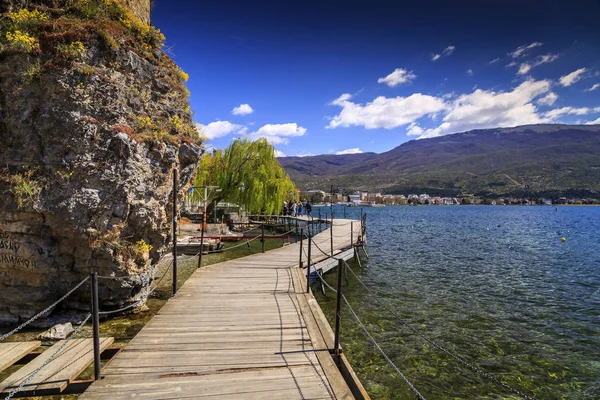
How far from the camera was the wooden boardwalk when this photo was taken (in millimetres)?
4145

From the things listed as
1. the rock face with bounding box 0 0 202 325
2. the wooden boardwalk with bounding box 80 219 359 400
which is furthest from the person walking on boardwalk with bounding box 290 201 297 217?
the rock face with bounding box 0 0 202 325

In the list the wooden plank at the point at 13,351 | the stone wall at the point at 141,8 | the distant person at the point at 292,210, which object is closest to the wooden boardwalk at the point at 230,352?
the wooden plank at the point at 13,351

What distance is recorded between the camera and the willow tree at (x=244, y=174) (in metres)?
26.0

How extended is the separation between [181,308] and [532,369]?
26.8ft

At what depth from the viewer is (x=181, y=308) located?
283 inches

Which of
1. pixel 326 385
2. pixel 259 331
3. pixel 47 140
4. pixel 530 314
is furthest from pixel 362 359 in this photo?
pixel 47 140

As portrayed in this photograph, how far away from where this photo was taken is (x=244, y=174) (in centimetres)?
2612

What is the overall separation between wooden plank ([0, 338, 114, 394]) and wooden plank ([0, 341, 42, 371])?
36cm

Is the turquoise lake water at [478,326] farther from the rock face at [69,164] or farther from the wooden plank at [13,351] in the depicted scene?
the rock face at [69,164]

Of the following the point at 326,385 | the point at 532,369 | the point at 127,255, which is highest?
the point at 127,255

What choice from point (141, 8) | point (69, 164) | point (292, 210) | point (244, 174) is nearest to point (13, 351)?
point (69, 164)

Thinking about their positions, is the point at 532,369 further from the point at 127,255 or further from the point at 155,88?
the point at 155,88

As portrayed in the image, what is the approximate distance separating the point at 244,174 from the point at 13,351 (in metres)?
21.0

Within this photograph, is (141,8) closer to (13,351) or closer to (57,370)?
(13,351)
